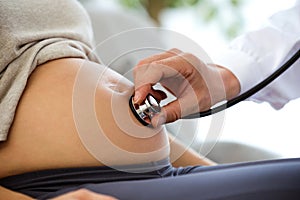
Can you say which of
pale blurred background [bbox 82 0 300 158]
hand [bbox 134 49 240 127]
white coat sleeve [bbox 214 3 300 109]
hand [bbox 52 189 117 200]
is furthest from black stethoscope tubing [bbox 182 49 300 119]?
pale blurred background [bbox 82 0 300 158]

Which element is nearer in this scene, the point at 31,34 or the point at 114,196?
the point at 114,196

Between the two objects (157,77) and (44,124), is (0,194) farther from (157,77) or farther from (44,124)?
(157,77)

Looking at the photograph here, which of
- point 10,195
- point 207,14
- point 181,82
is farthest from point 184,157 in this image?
point 207,14

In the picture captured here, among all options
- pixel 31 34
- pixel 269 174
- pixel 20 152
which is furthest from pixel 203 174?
pixel 31 34

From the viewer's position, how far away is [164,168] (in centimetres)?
86

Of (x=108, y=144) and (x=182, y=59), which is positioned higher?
(x=182, y=59)

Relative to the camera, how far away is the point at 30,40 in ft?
2.98

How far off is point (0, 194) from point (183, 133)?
1.06ft

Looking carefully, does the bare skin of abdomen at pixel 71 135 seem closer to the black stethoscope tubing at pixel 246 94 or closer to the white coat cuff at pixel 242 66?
the black stethoscope tubing at pixel 246 94

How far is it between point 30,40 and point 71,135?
7.8 inches

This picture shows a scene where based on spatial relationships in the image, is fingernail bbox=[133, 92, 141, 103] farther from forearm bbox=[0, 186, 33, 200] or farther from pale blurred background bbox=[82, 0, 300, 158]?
pale blurred background bbox=[82, 0, 300, 158]

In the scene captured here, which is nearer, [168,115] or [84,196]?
[84,196]

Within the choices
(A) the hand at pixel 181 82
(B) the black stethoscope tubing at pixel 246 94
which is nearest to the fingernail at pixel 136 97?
(A) the hand at pixel 181 82

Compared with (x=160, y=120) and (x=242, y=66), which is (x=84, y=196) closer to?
(x=160, y=120)
